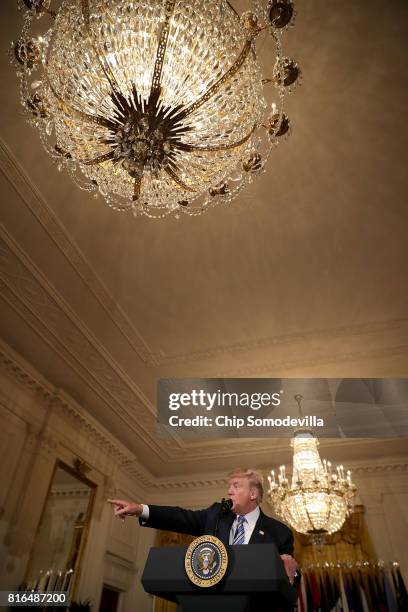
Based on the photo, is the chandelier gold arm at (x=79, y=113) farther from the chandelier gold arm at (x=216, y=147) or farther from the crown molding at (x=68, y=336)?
the crown molding at (x=68, y=336)

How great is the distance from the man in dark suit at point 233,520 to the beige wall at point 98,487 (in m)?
5.12

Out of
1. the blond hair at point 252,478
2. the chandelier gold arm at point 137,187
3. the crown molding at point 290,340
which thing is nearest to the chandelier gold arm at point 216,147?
the chandelier gold arm at point 137,187

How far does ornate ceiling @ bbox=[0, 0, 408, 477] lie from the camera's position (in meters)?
3.47

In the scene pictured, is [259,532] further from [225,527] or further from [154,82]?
[154,82]

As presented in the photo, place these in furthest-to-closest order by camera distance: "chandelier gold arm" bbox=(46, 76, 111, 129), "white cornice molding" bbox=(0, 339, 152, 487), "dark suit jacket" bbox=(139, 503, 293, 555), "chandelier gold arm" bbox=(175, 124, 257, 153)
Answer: "white cornice molding" bbox=(0, 339, 152, 487), "chandelier gold arm" bbox=(175, 124, 257, 153), "chandelier gold arm" bbox=(46, 76, 111, 129), "dark suit jacket" bbox=(139, 503, 293, 555)

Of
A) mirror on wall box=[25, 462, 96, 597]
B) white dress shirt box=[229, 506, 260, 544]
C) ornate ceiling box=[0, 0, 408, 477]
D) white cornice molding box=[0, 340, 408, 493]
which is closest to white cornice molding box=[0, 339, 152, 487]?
white cornice molding box=[0, 340, 408, 493]

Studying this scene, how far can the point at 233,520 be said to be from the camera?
6.18 ft

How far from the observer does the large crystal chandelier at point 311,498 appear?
5.72 m

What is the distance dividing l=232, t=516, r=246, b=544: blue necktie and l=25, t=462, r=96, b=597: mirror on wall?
5896 millimetres

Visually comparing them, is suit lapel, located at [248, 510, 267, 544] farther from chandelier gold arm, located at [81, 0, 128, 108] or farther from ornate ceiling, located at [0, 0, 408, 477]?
ornate ceiling, located at [0, 0, 408, 477]

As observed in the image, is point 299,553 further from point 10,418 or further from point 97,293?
point 97,293

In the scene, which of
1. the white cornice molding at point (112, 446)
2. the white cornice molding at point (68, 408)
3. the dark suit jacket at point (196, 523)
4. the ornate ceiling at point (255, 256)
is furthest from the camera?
the white cornice molding at point (112, 446)

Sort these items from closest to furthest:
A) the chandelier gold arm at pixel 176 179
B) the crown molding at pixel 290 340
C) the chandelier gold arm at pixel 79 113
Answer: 1. the chandelier gold arm at pixel 79 113
2. the chandelier gold arm at pixel 176 179
3. the crown molding at pixel 290 340

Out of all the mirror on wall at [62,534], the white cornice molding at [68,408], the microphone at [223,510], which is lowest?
the microphone at [223,510]
